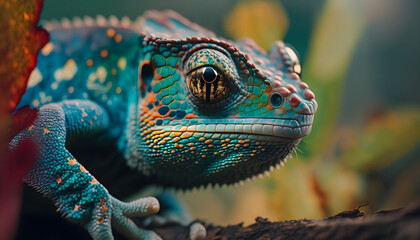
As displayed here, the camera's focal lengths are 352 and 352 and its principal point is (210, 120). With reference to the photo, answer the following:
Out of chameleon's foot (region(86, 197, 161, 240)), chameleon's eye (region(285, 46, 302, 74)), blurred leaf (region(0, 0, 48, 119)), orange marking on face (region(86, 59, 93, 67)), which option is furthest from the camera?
orange marking on face (region(86, 59, 93, 67))

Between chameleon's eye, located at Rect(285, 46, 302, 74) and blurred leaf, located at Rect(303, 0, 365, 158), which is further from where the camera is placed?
blurred leaf, located at Rect(303, 0, 365, 158)

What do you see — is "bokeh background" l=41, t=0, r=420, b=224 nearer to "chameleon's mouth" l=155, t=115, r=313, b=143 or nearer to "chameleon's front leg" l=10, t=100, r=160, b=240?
"chameleon's mouth" l=155, t=115, r=313, b=143

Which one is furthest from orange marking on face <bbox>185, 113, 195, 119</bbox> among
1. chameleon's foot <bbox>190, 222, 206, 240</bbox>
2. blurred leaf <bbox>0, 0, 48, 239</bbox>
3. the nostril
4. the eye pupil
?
blurred leaf <bbox>0, 0, 48, 239</bbox>

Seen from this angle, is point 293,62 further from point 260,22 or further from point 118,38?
point 260,22

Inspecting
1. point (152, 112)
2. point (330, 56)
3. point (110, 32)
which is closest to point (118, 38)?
point (110, 32)

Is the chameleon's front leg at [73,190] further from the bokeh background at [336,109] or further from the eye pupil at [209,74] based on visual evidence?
the bokeh background at [336,109]

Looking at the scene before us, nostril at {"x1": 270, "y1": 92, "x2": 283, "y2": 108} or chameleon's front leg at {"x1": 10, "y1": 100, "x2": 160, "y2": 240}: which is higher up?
nostril at {"x1": 270, "y1": 92, "x2": 283, "y2": 108}

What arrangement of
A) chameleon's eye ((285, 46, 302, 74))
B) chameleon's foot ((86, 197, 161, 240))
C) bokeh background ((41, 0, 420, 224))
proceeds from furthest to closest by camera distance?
bokeh background ((41, 0, 420, 224))
chameleon's eye ((285, 46, 302, 74))
chameleon's foot ((86, 197, 161, 240))
